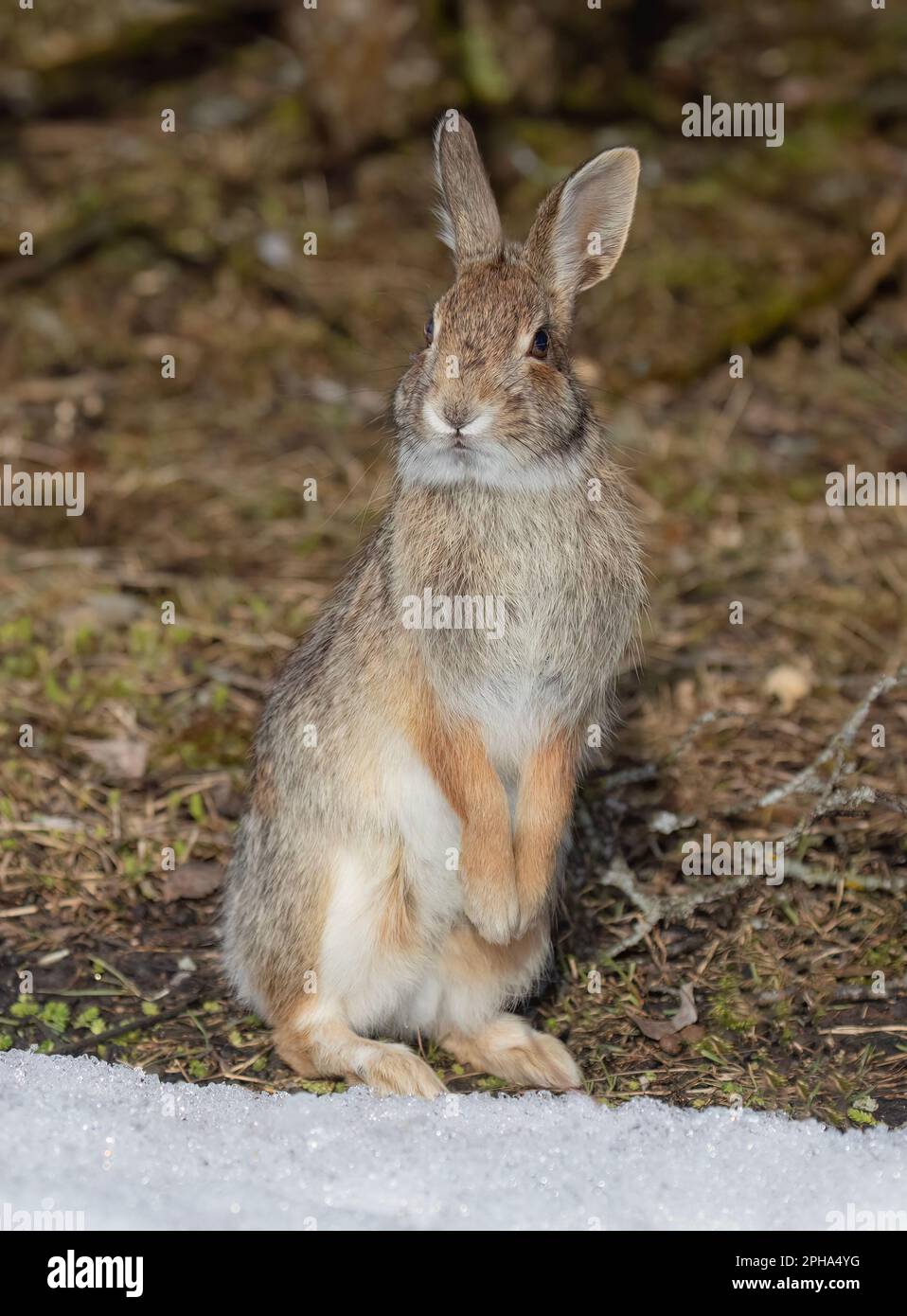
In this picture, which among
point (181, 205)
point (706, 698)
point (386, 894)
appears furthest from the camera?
point (181, 205)

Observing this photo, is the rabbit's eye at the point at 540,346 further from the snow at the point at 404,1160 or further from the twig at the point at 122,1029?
the twig at the point at 122,1029

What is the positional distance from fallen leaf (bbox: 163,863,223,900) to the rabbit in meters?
0.67

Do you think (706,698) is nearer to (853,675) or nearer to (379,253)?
(853,675)

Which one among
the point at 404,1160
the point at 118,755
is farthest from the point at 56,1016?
the point at 118,755

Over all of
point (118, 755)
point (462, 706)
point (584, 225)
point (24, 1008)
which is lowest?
point (24, 1008)

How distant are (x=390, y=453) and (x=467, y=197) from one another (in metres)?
0.69

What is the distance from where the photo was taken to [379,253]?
8812 mm

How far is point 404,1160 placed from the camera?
364cm

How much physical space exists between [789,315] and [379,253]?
7.26 feet

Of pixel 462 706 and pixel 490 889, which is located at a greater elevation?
pixel 462 706

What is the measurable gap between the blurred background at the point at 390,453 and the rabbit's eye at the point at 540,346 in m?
0.58

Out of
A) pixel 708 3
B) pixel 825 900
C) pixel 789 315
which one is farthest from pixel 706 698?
pixel 708 3

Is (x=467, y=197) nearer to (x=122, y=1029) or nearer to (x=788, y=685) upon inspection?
(x=122, y=1029)

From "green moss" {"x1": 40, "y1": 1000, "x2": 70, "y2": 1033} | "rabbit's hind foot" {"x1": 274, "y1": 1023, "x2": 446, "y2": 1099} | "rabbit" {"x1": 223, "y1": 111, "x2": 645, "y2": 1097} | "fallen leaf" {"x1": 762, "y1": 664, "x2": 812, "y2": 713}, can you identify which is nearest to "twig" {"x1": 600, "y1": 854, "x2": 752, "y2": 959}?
"rabbit" {"x1": 223, "y1": 111, "x2": 645, "y2": 1097}
